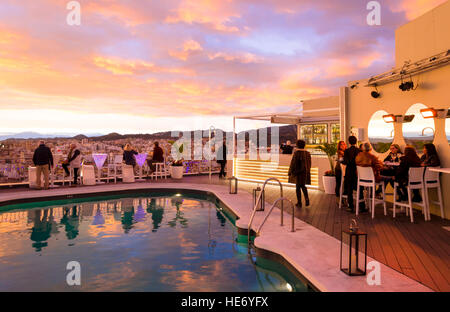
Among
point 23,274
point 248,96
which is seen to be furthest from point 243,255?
point 248,96

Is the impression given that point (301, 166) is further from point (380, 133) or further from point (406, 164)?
point (380, 133)

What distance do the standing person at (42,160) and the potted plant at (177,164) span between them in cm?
518

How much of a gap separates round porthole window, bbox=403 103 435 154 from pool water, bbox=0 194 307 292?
4734 mm

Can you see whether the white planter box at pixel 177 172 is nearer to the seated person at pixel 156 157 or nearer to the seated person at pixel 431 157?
the seated person at pixel 156 157

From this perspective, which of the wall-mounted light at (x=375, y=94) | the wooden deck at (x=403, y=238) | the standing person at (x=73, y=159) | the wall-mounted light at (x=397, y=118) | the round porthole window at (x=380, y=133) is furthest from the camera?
the standing person at (x=73, y=159)

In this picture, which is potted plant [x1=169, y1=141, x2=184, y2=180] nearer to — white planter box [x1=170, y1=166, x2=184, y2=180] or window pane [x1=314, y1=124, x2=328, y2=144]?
white planter box [x1=170, y1=166, x2=184, y2=180]

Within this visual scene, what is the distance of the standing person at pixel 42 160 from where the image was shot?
9.55 meters

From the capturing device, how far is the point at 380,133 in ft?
25.6

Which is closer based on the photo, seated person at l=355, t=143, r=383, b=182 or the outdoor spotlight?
seated person at l=355, t=143, r=383, b=182

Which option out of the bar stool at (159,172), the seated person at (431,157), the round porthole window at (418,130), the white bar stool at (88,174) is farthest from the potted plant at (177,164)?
the seated person at (431,157)

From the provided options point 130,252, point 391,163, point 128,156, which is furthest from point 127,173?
point 391,163

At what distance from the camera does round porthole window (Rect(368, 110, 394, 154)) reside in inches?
294

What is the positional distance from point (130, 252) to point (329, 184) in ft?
21.9

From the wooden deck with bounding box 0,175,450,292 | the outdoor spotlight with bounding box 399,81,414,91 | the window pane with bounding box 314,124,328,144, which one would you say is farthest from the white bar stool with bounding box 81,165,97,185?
the window pane with bounding box 314,124,328,144
